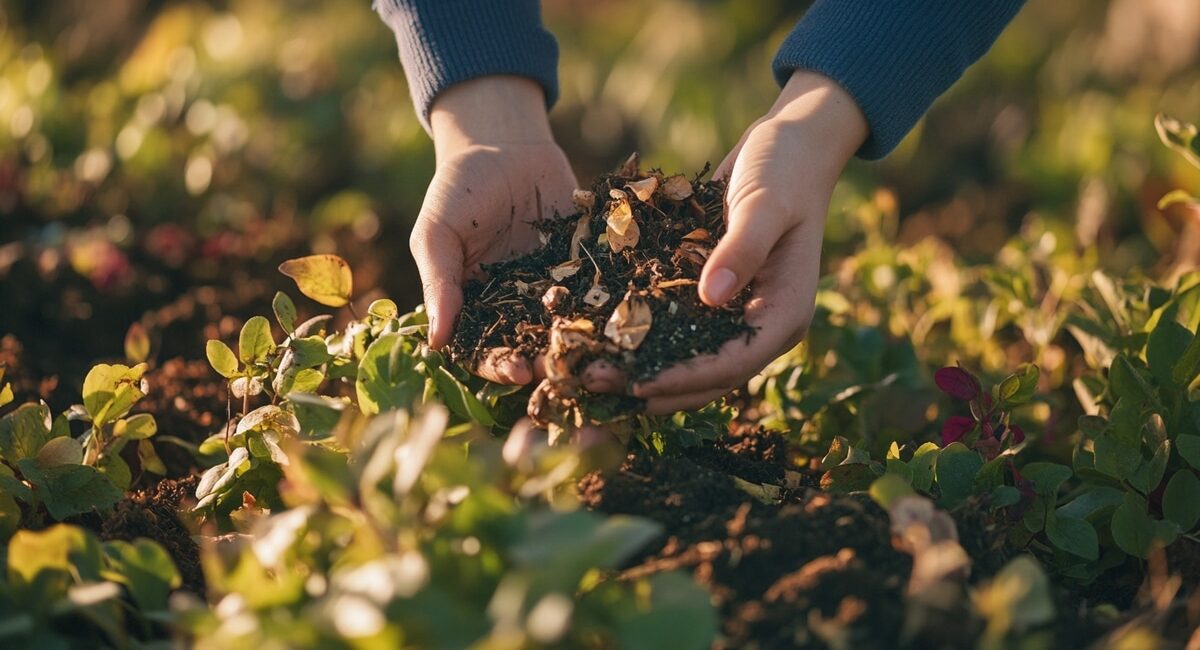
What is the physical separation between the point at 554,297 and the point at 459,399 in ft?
0.64

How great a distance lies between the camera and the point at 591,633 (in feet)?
3.34

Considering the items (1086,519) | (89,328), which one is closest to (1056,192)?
(1086,519)

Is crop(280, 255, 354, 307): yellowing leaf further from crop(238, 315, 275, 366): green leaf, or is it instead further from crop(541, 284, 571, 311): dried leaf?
crop(541, 284, 571, 311): dried leaf

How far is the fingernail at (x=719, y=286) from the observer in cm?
141

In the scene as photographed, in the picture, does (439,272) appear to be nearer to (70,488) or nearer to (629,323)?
(629,323)

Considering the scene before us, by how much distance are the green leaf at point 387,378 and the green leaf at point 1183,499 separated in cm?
103

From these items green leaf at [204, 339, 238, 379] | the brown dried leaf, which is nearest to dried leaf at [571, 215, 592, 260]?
the brown dried leaf

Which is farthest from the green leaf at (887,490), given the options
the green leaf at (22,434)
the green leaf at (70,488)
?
the green leaf at (22,434)

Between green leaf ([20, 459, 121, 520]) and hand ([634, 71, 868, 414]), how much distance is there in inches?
30.2

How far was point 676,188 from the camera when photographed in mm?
1654

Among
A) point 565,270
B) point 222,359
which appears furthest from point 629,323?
point 222,359

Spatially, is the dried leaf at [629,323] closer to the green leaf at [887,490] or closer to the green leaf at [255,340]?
the green leaf at [887,490]

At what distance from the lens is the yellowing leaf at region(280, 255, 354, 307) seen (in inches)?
64.1

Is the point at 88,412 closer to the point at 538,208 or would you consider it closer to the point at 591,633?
the point at 538,208
